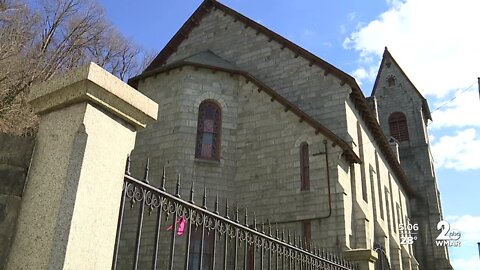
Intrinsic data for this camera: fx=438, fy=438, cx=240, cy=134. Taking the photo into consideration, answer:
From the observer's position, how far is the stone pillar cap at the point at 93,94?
118 inches

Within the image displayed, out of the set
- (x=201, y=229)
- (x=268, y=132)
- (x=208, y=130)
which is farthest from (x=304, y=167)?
(x=201, y=229)

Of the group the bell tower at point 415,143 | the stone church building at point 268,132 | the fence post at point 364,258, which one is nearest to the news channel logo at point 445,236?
the bell tower at point 415,143

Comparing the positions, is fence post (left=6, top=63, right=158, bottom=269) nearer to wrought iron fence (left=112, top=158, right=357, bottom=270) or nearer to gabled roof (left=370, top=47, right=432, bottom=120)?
wrought iron fence (left=112, top=158, right=357, bottom=270)

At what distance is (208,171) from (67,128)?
1216cm

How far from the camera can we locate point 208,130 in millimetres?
15891

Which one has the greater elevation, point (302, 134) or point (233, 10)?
point (233, 10)

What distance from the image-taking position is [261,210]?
14.7 meters

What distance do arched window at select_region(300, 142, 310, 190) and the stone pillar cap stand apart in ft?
37.4

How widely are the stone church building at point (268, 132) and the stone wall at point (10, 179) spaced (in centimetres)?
811

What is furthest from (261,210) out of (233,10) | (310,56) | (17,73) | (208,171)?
(17,73)

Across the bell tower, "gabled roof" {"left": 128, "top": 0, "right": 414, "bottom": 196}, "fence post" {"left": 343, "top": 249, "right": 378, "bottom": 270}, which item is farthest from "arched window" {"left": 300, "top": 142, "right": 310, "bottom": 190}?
the bell tower

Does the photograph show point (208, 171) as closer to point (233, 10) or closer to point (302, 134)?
point (302, 134)

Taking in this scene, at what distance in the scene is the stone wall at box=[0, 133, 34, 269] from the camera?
114 inches

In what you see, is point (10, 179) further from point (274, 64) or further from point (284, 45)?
point (284, 45)
